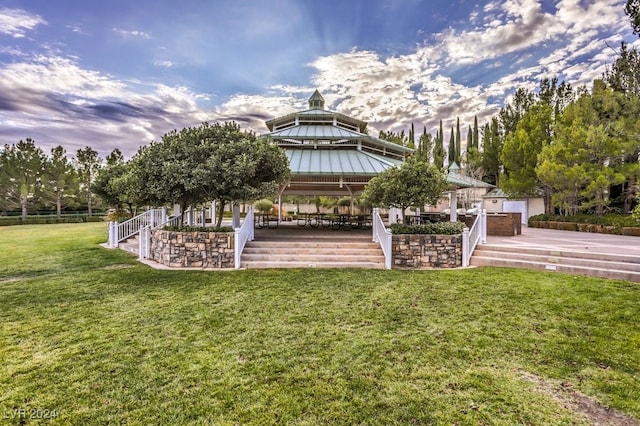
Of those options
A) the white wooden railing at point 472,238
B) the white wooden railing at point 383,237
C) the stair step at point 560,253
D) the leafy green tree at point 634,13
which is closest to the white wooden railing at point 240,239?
the white wooden railing at point 383,237

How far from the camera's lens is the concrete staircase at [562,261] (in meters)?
7.95

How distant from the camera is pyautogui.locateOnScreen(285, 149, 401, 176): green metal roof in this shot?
12.1 metres

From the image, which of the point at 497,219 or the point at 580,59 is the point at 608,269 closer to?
the point at 497,219

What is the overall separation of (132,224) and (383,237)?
11.7 meters

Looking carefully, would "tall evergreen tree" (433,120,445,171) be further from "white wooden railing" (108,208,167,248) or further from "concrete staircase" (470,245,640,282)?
"white wooden railing" (108,208,167,248)

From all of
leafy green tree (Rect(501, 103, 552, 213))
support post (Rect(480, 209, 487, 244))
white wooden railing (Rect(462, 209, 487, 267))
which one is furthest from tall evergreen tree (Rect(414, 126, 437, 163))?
white wooden railing (Rect(462, 209, 487, 267))

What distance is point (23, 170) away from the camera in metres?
33.2

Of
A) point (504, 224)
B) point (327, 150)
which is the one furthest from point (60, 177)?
point (504, 224)

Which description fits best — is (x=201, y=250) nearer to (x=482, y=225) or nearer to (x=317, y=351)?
(x=317, y=351)

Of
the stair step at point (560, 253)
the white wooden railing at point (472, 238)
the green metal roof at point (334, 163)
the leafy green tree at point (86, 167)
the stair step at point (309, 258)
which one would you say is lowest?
the stair step at point (309, 258)

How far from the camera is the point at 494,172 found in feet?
108

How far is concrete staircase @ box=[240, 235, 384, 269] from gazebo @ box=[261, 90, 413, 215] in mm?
2899

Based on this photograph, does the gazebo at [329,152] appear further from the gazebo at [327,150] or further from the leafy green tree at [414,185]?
the leafy green tree at [414,185]

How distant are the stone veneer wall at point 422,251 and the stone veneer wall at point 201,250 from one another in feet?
16.3
